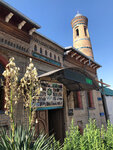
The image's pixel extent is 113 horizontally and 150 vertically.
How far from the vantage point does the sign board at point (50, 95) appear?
20.9 ft

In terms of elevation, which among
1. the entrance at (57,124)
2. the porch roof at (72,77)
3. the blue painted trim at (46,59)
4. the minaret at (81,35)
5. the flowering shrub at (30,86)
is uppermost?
the minaret at (81,35)

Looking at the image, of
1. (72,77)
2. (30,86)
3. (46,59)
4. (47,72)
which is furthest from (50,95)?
(30,86)

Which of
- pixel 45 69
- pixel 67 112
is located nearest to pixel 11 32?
pixel 45 69

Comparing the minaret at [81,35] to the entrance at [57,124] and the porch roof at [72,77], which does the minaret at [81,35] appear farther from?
the entrance at [57,124]

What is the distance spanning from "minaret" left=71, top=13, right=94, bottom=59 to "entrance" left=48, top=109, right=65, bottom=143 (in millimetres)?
12679

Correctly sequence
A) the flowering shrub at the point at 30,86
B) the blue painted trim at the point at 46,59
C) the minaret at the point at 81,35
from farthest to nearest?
1. the minaret at the point at 81,35
2. the blue painted trim at the point at 46,59
3. the flowering shrub at the point at 30,86

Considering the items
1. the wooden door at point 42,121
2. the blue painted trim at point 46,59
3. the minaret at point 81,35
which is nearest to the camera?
the wooden door at point 42,121

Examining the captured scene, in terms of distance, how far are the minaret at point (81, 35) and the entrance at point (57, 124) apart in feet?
41.6

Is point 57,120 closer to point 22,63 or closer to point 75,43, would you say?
point 22,63

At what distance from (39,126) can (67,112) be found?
2.42 metres

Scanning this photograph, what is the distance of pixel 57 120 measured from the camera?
28.9ft

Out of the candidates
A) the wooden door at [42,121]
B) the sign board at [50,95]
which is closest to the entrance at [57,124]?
the wooden door at [42,121]

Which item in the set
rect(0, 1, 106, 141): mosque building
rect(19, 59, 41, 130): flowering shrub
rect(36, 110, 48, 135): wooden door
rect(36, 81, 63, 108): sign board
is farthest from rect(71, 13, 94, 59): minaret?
rect(19, 59, 41, 130): flowering shrub

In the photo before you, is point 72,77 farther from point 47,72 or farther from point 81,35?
point 81,35
